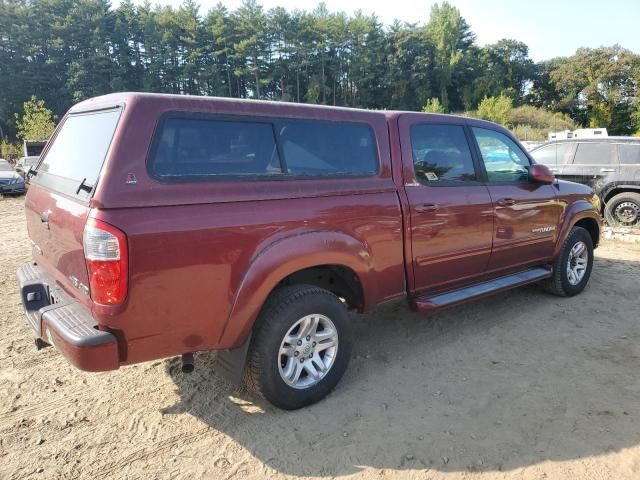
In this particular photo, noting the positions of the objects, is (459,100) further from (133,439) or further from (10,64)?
(133,439)

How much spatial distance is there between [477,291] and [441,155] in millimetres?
1219

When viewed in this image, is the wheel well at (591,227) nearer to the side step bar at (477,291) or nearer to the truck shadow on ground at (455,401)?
the side step bar at (477,291)

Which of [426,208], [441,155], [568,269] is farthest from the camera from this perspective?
[568,269]

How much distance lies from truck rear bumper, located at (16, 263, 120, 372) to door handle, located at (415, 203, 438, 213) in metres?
2.26

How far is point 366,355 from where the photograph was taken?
12.4 feet

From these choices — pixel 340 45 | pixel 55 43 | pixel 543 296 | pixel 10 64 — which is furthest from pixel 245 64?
pixel 543 296

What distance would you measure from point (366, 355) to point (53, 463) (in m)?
2.25

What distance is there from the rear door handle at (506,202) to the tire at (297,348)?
1.93m

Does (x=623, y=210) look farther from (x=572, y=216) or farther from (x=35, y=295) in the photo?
(x=35, y=295)

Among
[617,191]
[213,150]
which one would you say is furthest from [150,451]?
[617,191]

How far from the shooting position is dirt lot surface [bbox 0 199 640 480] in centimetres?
252

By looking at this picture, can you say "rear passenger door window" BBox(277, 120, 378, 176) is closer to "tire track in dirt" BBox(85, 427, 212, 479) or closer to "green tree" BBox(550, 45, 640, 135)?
"tire track in dirt" BBox(85, 427, 212, 479)

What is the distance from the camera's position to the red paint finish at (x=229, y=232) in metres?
2.30

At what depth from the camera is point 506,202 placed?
13.7 feet
